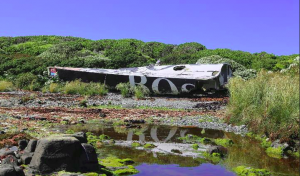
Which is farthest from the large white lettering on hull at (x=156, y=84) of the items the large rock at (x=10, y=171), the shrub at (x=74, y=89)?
the large rock at (x=10, y=171)

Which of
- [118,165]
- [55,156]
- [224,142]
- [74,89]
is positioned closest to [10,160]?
[55,156]

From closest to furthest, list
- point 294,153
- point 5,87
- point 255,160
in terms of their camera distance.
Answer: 1. point 255,160
2. point 294,153
3. point 5,87

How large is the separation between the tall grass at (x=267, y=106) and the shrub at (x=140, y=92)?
950 cm

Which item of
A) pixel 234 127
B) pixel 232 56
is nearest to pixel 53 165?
pixel 234 127

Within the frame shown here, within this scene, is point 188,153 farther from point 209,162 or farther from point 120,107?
point 120,107

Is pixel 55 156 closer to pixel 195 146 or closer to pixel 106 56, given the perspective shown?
pixel 195 146

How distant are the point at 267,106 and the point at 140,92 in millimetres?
13122

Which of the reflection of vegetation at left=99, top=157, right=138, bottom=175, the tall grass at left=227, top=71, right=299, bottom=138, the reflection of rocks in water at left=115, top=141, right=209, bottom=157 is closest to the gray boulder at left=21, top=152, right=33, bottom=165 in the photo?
the reflection of vegetation at left=99, top=157, right=138, bottom=175

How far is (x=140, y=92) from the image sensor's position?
926 inches

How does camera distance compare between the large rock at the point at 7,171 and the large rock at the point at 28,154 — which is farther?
the large rock at the point at 28,154

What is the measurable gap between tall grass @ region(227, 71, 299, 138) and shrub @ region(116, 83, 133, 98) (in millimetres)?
10618

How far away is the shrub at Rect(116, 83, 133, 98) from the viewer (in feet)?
78.5

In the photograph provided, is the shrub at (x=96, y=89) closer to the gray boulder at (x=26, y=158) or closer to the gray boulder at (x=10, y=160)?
the gray boulder at (x=26, y=158)

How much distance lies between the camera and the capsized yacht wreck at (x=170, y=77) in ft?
79.4
